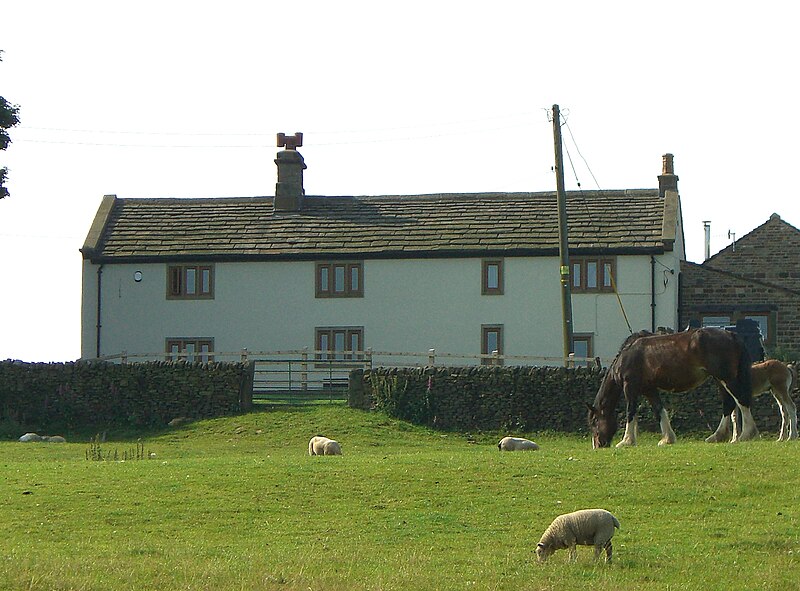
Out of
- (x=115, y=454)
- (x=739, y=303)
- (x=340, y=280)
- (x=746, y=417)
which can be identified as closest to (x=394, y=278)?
(x=340, y=280)

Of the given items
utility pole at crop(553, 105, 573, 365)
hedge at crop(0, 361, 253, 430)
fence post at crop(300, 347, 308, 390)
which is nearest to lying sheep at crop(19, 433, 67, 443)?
hedge at crop(0, 361, 253, 430)

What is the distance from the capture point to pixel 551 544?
54.4 ft

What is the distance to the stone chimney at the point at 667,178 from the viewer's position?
52.0 metres

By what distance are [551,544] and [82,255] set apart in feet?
120

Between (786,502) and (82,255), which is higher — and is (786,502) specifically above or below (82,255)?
below

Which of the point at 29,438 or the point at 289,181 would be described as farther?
the point at 289,181

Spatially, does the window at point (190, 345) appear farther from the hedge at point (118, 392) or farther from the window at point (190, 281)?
the hedge at point (118, 392)

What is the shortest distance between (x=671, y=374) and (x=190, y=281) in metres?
26.4

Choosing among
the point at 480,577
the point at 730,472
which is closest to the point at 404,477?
the point at 730,472

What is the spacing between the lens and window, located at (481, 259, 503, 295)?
48616mm

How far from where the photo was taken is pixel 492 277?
160ft

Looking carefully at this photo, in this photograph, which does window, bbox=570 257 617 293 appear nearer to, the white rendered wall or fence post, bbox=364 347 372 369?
the white rendered wall

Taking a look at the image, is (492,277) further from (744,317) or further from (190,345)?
(190,345)

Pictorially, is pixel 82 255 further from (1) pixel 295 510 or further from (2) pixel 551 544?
(2) pixel 551 544
